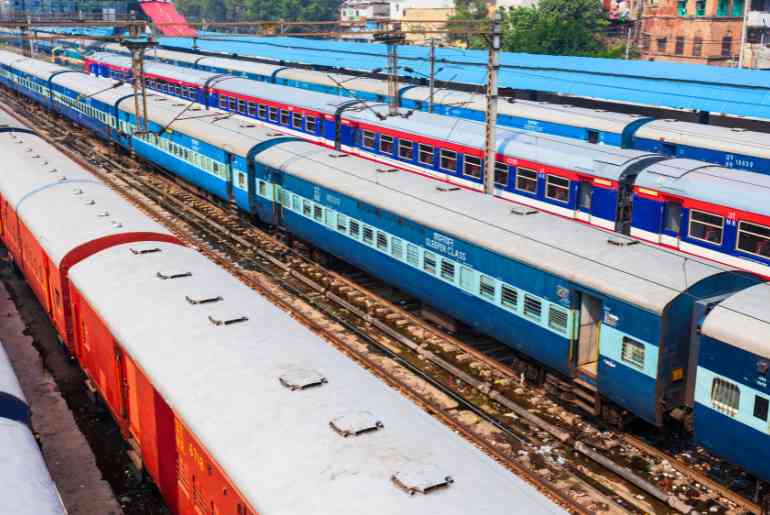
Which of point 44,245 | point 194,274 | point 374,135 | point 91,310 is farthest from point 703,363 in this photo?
point 374,135

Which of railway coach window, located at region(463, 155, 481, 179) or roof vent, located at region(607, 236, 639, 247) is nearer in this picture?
roof vent, located at region(607, 236, 639, 247)

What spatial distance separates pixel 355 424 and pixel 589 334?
8.11 meters

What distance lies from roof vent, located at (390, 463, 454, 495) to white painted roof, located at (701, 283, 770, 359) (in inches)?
259

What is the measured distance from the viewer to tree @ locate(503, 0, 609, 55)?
82188mm

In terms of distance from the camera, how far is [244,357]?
11.5 meters

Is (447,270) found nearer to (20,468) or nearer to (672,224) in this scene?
(672,224)

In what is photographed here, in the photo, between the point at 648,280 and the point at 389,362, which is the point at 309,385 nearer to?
the point at 648,280

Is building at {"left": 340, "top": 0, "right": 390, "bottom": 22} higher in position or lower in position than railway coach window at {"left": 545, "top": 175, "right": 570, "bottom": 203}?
higher

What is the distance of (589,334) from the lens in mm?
16281

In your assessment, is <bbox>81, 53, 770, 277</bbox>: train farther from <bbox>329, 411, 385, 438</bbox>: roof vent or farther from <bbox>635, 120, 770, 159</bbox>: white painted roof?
<bbox>329, 411, 385, 438</bbox>: roof vent

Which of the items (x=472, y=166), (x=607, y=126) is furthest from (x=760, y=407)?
(x=607, y=126)

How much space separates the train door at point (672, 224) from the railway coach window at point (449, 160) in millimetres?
9395

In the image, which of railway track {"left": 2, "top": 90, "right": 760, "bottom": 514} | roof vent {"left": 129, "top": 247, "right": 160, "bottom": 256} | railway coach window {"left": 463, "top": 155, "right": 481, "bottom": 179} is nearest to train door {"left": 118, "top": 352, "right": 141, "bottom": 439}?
roof vent {"left": 129, "top": 247, "right": 160, "bottom": 256}

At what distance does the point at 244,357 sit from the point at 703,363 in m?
7.67
